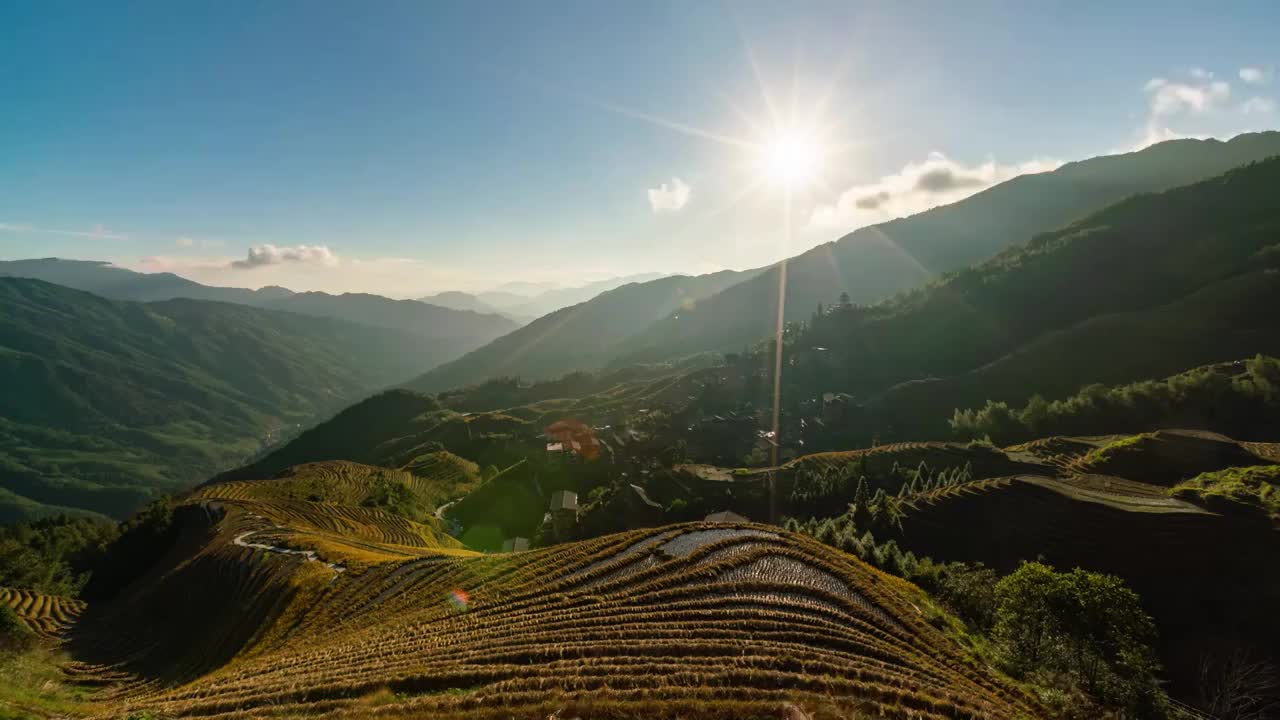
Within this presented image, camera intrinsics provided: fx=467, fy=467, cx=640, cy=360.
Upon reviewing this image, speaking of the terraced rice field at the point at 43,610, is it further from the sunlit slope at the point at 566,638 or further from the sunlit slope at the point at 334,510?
the sunlit slope at the point at 334,510

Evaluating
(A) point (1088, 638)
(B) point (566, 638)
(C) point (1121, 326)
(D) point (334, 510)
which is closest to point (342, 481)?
(D) point (334, 510)

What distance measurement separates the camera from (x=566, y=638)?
18.8 metres

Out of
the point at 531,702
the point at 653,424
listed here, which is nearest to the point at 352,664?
the point at 531,702

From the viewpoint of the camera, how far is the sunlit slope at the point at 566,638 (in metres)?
14.8

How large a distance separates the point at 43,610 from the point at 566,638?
56396mm

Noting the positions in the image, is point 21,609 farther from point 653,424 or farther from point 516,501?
point 653,424

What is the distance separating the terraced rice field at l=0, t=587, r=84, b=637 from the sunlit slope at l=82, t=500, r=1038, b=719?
2.59m

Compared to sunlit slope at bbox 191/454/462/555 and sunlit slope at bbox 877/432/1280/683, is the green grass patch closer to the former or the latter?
sunlit slope at bbox 877/432/1280/683

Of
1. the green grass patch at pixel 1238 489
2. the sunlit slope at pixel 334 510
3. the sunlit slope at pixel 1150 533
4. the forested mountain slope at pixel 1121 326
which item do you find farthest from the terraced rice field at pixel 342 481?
the forested mountain slope at pixel 1121 326

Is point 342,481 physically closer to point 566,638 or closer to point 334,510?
point 334,510

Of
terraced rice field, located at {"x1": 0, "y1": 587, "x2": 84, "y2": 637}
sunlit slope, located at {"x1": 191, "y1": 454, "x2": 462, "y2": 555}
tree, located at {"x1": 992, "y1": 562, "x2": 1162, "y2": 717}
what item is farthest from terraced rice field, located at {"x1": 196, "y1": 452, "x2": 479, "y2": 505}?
tree, located at {"x1": 992, "y1": 562, "x2": 1162, "y2": 717}

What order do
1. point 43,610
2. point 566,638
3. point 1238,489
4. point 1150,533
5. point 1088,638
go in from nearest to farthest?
point 566,638 < point 1088,638 < point 43,610 < point 1150,533 < point 1238,489

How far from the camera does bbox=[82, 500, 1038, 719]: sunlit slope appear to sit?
1477 cm

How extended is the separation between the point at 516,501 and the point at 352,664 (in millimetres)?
84414
